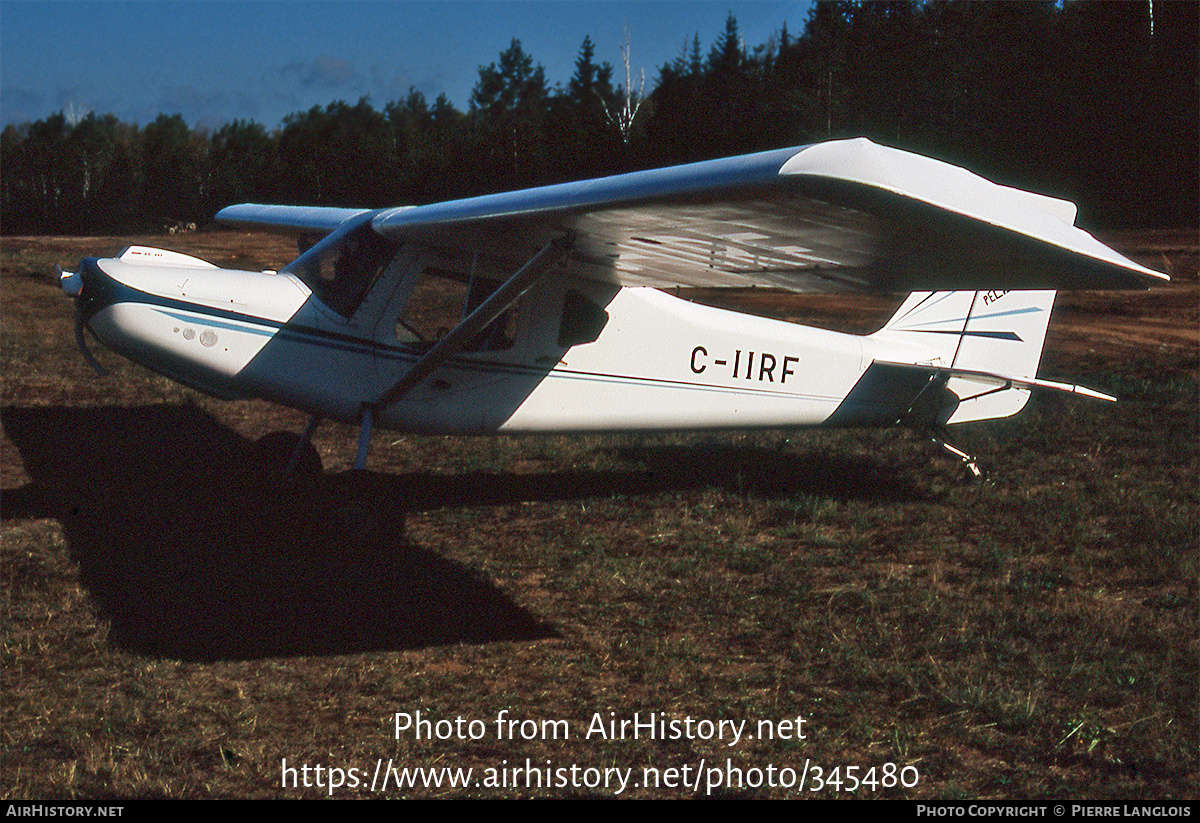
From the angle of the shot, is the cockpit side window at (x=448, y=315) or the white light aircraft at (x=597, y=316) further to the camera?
the cockpit side window at (x=448, y=315)

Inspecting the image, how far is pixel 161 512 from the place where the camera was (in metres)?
8.02

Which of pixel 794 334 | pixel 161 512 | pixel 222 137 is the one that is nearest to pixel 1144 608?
pixel 794 334

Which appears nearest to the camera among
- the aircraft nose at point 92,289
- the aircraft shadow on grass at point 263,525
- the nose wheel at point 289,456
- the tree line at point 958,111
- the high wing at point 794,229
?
the high wing at point 794,229

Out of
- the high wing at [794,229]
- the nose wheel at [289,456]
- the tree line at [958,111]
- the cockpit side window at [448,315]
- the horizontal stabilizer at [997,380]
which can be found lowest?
the nose wheel at [289,456]

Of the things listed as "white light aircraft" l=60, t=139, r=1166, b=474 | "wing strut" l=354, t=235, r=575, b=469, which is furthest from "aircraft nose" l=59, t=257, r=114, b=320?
"wing strut" l=354, t=235, r=575, b=469

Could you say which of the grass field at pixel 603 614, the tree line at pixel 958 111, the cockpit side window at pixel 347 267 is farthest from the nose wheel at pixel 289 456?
the tree line at pixel 958 111

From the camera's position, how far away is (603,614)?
6.21 metres

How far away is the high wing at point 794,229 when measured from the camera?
12.6 ft

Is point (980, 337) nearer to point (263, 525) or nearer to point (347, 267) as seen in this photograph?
point (347, 267)

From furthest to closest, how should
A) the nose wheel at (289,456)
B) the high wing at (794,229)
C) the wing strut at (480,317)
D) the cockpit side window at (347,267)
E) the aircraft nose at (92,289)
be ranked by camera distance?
the nose wheel at (289,456) < the cockpit side window at (347,267) < the aircraft nose at (92,289) < the wing strut at (480,317) < the high wing at (794,229)

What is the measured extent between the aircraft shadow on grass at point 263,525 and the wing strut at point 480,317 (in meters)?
0.76

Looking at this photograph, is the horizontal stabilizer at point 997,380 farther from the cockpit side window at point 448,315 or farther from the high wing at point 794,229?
the cockpit side window at point 448,315

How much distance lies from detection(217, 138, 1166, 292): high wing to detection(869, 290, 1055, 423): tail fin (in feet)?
6.81

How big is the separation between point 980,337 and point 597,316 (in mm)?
3933
